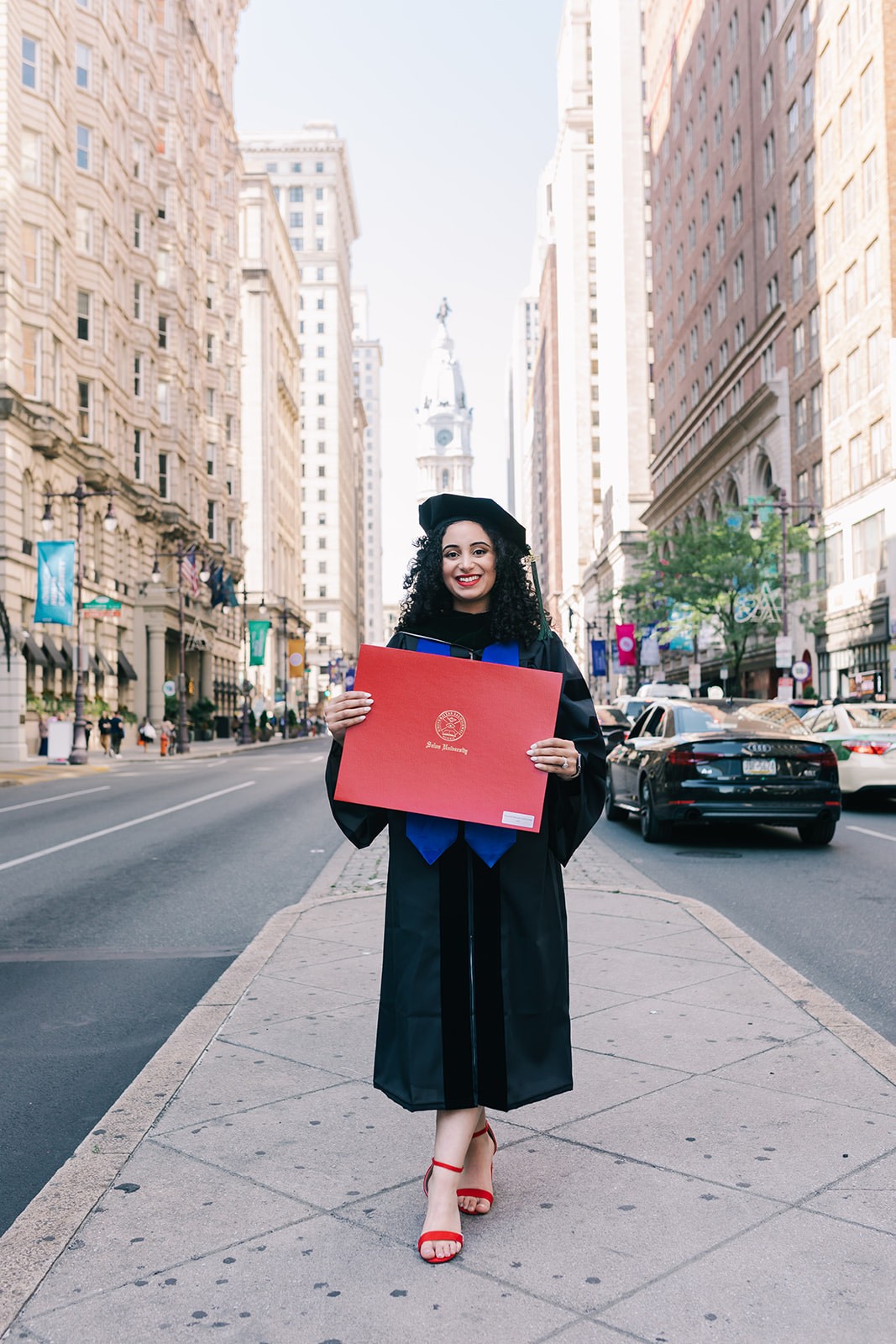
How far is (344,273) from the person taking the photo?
166125 mm

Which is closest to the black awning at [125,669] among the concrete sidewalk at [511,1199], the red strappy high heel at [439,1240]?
the concrete sidewalk at [511,1199]

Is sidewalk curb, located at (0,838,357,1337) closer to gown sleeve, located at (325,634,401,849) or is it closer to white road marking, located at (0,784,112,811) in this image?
gown sleeve, located at (325,634,401,849)

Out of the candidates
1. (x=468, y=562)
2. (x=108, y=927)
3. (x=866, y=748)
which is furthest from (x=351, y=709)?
(x=866, y=748)

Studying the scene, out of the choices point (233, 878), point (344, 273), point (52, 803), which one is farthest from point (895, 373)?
point (344, 273)

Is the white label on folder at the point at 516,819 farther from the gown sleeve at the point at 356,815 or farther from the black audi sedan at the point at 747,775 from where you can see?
the black audi sedan at the point at 747,775

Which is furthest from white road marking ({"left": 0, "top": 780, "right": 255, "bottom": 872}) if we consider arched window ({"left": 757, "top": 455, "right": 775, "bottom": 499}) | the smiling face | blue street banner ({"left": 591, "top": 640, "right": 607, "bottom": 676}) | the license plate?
blue street banner ({"left": 591, "top": 640, "right": 607, "bottom": 676})

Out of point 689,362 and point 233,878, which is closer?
point 233,878

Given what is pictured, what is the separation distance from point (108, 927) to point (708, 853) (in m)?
6.72

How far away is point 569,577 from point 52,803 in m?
120

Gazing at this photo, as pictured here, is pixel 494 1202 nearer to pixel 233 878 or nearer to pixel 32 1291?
pixel 32 1291

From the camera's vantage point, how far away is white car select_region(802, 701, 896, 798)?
17484mm

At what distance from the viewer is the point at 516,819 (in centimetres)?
347

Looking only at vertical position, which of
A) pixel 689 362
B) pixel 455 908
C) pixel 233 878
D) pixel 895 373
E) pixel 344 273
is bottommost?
pixel 233 878

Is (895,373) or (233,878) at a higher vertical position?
(895,373)
